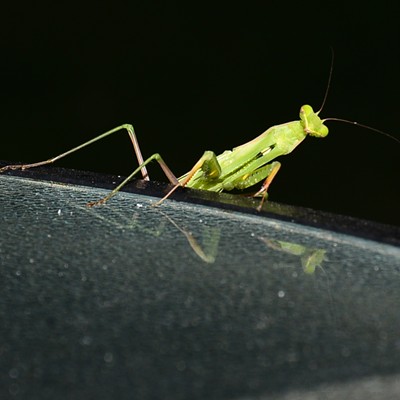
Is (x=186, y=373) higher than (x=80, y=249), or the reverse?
(x=80, y=249)

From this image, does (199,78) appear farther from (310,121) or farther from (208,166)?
(208,166)

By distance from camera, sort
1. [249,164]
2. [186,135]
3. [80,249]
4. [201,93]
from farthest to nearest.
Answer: [201,93] → [186,135] → [249,164] → [80,249]

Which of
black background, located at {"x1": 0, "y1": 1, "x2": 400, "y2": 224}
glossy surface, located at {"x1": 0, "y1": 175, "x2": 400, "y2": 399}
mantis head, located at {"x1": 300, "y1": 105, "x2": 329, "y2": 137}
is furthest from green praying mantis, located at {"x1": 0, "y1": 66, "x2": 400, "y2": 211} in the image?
black background, located at {"x1": 0, "y1": 1, "x2": 400, "y2": 224}

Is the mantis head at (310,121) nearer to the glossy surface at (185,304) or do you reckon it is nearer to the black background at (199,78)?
the glossy surface at (185,304)

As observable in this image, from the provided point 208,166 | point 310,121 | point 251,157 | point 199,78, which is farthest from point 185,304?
point 199,78

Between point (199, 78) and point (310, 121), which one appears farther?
point (199, 78)

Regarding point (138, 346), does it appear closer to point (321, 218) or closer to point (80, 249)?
point (80, 249)

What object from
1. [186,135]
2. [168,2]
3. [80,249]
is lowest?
[186,135]

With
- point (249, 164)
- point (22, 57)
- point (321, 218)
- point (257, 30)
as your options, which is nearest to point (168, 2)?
point (257, 30)

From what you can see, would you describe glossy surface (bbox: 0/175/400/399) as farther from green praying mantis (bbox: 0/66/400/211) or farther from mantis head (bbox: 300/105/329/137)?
mantis head (bbox: 300/105/329/137)
